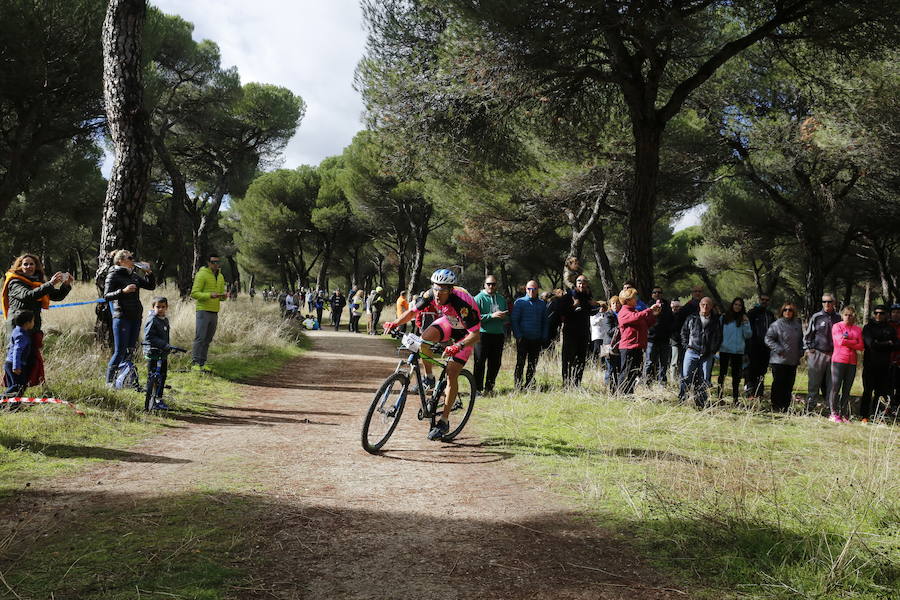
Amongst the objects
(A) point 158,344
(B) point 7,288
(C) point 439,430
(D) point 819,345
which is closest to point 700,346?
(D) point 819,345

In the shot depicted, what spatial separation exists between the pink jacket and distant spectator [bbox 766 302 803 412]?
554 millimetres

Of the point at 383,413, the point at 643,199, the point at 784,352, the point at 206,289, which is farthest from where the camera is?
the point at 643,199

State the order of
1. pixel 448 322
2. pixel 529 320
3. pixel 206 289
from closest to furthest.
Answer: pixel 448 322 < pixel 206 289 < pixel 529 320

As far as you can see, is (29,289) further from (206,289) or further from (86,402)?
(206,289)

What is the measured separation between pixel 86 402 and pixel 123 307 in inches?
55.0

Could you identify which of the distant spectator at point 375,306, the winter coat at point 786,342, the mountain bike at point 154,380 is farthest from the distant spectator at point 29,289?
the distant spectator at point 375,306

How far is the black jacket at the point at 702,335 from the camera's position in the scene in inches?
351

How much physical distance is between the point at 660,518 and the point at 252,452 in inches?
131

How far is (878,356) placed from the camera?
8758 mm

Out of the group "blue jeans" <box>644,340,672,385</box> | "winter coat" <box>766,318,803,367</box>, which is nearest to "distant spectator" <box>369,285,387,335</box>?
"blue jeans" <box>644,340,672,385</box>

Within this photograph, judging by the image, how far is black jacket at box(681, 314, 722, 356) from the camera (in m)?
8.91

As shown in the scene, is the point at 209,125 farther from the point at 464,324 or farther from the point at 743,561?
the point at 743,561

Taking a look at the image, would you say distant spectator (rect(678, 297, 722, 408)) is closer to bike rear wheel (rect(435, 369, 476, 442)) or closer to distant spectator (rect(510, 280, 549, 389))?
distant spectator (rect(510, 280, 549, 389))

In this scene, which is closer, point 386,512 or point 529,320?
point 386,512
